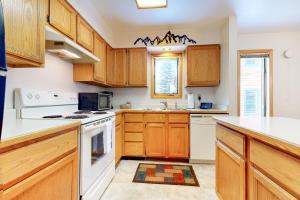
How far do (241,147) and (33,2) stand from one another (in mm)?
1794

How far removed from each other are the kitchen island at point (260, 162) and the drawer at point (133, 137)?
5.56ft

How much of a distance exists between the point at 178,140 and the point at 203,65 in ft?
4.75

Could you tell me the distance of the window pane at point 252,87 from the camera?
3.84 m

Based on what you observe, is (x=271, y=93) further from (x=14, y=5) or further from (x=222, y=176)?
(x=14, y=5)

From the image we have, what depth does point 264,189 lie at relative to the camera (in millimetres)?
963

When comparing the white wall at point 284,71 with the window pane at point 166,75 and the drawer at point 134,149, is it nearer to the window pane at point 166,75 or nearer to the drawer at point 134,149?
the window pane at point 166,75

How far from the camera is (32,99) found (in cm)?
173

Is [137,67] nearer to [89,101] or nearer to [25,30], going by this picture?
[89,101]

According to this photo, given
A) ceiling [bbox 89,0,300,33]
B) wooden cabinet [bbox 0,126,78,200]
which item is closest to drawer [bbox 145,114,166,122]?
ceiling [bbox 89,0,300,33]

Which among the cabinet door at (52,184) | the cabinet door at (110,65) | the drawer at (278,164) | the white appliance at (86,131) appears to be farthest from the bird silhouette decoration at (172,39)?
the drawer at (278,164)

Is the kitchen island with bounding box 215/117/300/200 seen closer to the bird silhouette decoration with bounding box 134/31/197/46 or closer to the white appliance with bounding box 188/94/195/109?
the white appliance with bounding box 188/94/195/109

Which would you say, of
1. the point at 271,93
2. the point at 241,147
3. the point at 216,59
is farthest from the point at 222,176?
the point at 271,93

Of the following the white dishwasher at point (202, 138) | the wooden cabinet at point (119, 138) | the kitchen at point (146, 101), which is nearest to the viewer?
the kitchen at point (146, 101)

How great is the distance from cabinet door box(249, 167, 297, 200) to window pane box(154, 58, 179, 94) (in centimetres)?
285
